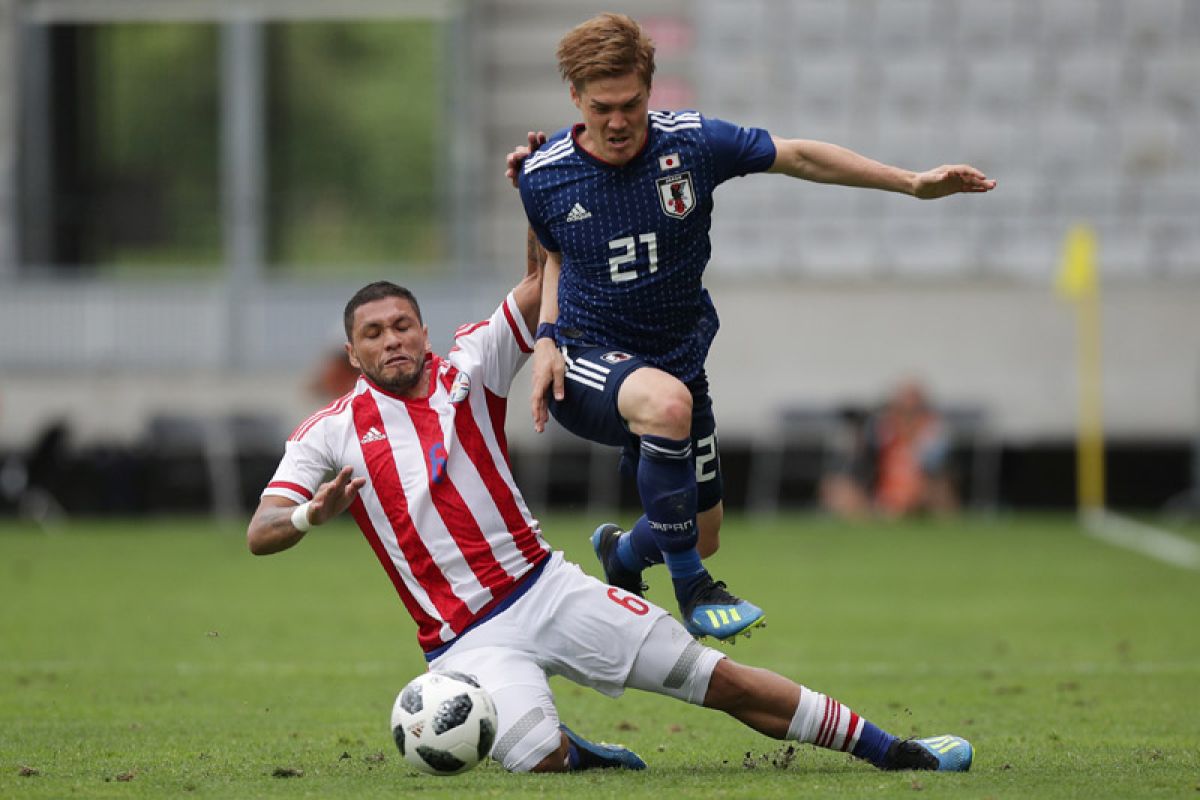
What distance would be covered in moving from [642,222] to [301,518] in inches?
61.4

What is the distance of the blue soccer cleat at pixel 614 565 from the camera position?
673 cm

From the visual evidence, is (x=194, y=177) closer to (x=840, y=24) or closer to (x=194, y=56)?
(x=194, y=56)

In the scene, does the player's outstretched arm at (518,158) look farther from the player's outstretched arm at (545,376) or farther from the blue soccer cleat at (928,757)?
the blue soccer cleat at (928,757)

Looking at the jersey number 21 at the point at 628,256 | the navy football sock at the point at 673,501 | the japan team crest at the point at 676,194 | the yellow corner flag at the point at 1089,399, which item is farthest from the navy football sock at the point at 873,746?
the yellow corner flag at the point at 1089,399

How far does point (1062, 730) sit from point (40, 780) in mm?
3697

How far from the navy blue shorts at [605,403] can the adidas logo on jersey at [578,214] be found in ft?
1.40

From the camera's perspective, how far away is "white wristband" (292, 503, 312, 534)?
5496mm

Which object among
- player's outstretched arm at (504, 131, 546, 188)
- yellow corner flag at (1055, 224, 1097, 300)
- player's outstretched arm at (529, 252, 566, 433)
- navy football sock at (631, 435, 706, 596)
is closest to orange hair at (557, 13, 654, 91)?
player's outstretched arm at (504, 131, 546, 188)

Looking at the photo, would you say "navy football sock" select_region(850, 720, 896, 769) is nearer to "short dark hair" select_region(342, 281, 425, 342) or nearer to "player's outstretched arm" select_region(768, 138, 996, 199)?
"player's outstretched arm" select_region(768, 138, 996, 199)

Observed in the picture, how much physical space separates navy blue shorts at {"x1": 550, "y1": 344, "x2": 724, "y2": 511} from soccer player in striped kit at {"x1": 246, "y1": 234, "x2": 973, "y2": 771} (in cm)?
32

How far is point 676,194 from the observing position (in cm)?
624

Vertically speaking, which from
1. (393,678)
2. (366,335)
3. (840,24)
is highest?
(840,24)

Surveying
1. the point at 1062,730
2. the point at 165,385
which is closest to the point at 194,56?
the point at 165,385

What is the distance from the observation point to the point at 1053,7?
22.5 m
